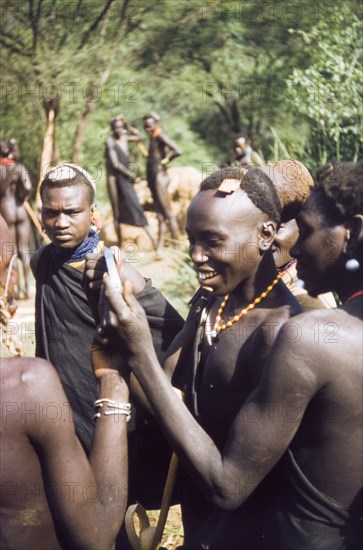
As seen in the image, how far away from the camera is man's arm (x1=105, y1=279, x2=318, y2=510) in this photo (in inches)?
93.1

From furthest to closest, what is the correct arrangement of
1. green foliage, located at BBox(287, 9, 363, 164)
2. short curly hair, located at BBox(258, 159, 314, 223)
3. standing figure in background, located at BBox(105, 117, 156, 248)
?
1. standing figure in background, located at BBox(105, 117, 156, 248)
2. green foliage, located at BBox(287, 9, 363, 164)
3. short curly hair, located at BBox(258, 159, 314, 223)

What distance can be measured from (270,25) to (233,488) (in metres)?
18.8

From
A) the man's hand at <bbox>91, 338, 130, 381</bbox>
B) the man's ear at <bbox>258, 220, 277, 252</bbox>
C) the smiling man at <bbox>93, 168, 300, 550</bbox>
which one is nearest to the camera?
the man's hand at <bbox>91, 338, 130, 381</bbox>

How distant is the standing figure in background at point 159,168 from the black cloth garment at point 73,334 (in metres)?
11.2

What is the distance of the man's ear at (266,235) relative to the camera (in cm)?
288

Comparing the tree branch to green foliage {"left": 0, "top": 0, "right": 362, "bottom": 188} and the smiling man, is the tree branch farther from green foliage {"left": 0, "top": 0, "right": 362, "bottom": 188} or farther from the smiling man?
the smiling man

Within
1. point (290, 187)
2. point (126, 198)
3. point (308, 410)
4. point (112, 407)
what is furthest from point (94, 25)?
point (308, 410)

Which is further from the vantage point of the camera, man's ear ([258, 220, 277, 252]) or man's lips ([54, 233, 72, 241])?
man's lips ([54, 233, 72, 241])

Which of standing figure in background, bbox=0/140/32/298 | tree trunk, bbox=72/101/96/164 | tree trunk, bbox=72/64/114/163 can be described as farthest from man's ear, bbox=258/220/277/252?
tree trunk, bbox=72/101/96/164

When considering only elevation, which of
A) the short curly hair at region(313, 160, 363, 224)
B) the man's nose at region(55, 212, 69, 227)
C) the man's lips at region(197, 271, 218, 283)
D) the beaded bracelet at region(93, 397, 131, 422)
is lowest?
the beaded bracelet at region(93, 397, 131, 422)

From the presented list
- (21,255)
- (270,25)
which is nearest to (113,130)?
(21,255)

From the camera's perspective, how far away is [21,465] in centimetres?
241

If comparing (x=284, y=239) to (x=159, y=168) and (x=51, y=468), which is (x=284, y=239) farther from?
(x=159, y=168)

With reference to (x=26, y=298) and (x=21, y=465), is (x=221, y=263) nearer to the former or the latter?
(x=21, y=465)
